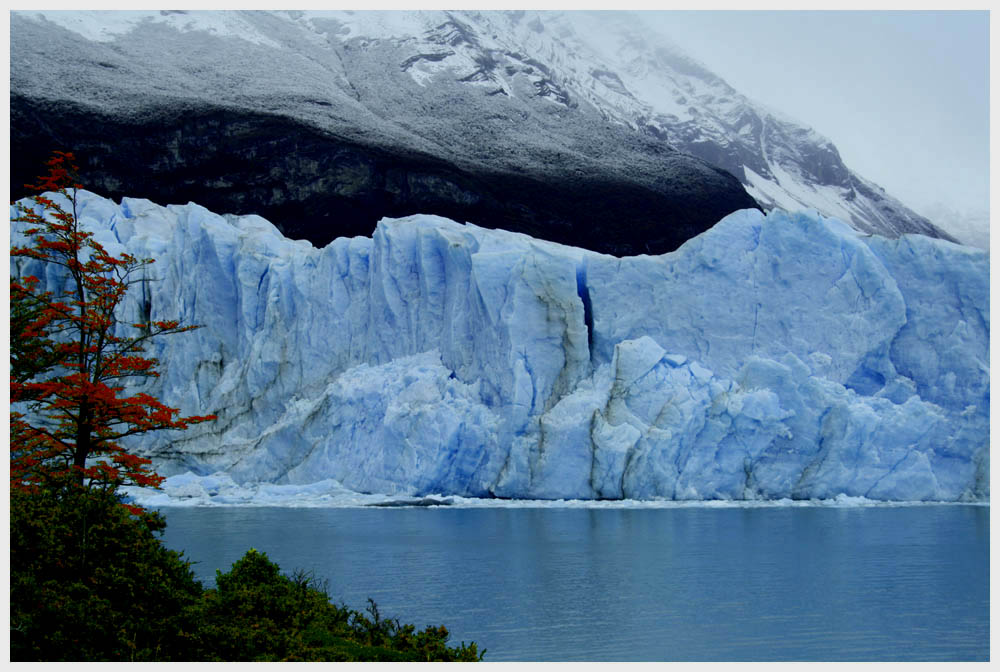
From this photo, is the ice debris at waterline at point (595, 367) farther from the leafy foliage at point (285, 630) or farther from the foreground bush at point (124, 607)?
the foreground bush at point (124, 607)

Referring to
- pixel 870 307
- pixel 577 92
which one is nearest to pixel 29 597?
pixel 870 307

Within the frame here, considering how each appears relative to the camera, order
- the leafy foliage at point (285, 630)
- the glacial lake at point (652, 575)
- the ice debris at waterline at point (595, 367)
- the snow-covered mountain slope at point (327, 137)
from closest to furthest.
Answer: the leafy foliage at point (285, 630), the glacial lake at point (652, 575), the ice debris at waterline at point (595, 367), the snow-covered mountain slope at point (327, 137)

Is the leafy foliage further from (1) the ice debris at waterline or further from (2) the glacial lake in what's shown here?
(1) the ice debris at waterline

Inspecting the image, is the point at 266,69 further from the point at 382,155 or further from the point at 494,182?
the point at 494,182

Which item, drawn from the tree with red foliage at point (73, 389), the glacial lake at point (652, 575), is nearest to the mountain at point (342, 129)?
the glacial lake at point (652, 575)

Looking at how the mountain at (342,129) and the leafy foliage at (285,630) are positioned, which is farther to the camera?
the mountain at (342,129)

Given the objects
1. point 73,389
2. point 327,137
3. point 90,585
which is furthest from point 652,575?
point 327,137
